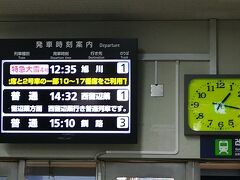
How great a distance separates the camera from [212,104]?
4227 mm

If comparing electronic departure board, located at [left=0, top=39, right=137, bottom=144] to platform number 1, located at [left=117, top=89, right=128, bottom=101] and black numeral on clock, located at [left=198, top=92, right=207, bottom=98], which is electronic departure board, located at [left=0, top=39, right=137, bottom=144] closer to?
platform number 1, located at [left=117, top=89, right=128, bottom=101]

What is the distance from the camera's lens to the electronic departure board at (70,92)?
165 inches

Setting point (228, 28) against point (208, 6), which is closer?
point (208, 6)

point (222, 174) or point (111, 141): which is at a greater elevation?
point (111, 141)

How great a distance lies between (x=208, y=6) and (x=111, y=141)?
1389 mm

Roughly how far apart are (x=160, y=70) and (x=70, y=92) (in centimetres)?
82

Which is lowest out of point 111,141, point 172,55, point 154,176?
point 154,176

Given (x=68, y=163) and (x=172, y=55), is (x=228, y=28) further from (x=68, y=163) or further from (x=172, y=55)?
(x=68, y=163)

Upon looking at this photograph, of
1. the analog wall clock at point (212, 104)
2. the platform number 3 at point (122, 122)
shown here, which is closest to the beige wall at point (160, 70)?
the analog wall clock at point (212, 104)

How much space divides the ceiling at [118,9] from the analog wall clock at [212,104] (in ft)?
1.82

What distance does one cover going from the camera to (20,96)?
14.0 feet

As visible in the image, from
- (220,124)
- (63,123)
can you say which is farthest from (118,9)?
(220,124)

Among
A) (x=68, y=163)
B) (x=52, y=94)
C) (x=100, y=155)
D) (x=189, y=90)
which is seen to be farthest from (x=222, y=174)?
(x=52, y=94)

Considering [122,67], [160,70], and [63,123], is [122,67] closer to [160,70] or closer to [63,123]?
[160,70]
